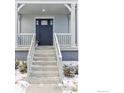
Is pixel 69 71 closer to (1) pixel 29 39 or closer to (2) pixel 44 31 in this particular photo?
(1) pixel 29 39

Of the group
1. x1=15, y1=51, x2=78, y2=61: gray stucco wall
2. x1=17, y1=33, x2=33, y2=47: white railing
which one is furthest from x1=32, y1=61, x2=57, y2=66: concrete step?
x1=17, y1=33, x2=33, y2=47: white railing

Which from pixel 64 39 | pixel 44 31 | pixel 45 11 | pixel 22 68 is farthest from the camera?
pixel 44 31

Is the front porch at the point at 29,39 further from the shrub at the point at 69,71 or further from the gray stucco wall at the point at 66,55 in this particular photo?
the shrub at the point at 69,71

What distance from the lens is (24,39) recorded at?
619 inches

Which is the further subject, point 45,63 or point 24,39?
point 24,39

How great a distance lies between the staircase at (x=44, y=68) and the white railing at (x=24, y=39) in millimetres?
1321

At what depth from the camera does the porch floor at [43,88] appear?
952 centimetres

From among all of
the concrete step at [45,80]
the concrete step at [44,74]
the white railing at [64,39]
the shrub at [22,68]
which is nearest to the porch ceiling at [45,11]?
the white railing at [64,39]

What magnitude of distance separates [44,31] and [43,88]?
8.57 m

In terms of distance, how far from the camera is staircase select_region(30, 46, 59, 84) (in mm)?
11653

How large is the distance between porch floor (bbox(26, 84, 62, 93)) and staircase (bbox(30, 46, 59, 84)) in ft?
1.68

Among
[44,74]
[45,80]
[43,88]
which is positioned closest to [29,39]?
[44,74]
